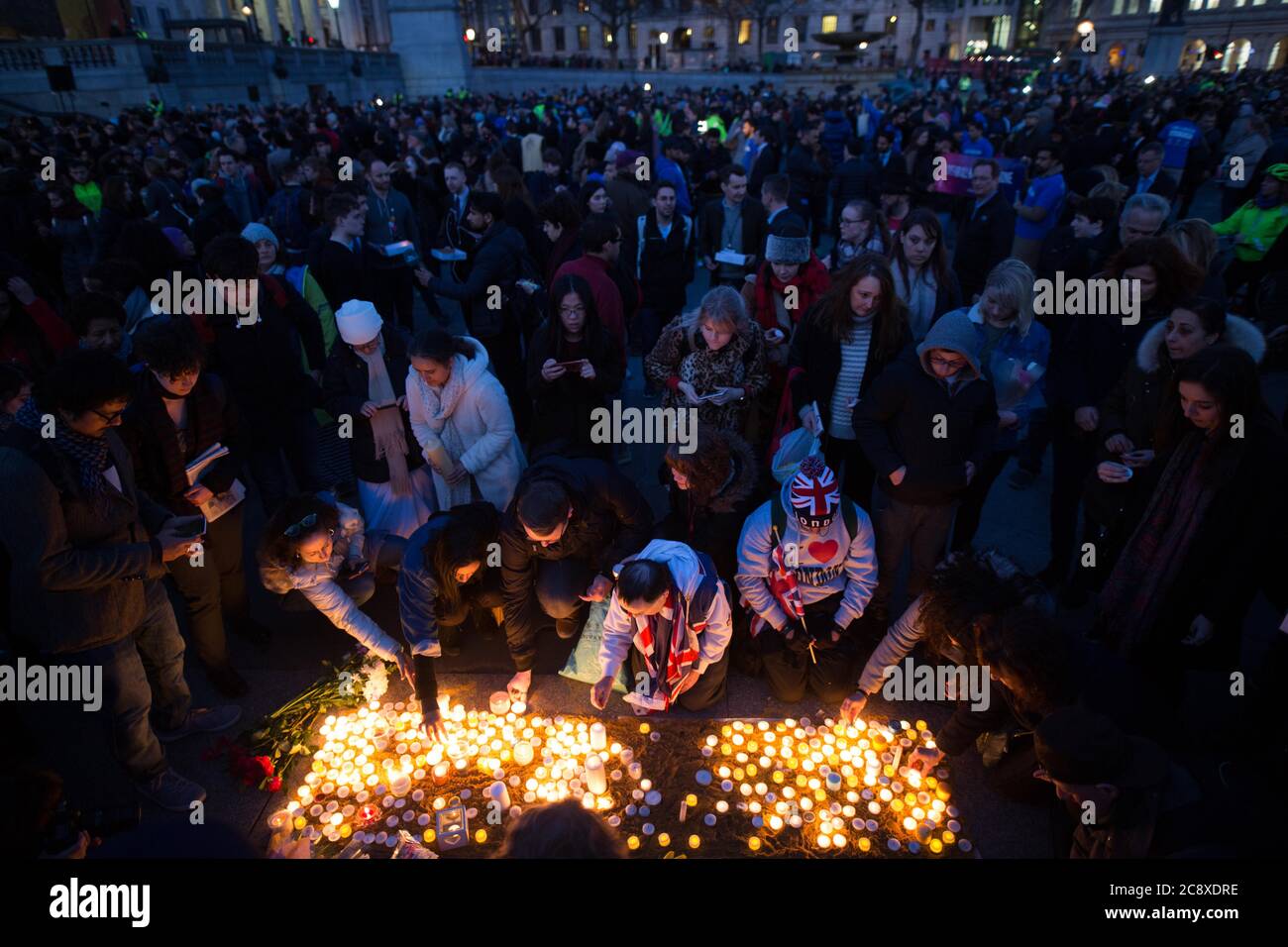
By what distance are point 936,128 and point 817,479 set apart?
1119 centimetres

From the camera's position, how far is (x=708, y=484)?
3.45 m

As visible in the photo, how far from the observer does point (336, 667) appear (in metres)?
3.70

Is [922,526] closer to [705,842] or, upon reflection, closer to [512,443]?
[705,842]

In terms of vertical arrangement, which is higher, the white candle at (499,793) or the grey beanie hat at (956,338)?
the grey beanie hat at (956,338)

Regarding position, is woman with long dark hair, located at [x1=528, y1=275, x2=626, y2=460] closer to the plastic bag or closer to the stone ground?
the plastic bag

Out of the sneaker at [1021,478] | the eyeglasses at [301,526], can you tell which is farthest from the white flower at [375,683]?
the sneaker at [1021,478]

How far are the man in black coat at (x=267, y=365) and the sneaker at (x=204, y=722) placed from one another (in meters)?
1.19

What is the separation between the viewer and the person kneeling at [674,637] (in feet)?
10.4

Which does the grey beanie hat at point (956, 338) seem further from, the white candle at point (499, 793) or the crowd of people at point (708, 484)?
the white candle at point (499, 793)

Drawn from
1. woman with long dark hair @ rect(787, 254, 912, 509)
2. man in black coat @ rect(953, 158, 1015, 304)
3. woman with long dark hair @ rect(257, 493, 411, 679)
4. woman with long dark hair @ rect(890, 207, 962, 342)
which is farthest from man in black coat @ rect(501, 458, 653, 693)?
man in black coat @ rect(953, 158, 1015, 304)

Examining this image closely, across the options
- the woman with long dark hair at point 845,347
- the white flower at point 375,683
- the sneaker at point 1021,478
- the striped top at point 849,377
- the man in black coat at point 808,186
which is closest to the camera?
the white flower at point 375,683

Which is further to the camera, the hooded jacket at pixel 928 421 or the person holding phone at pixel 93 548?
the hooded jacket at pixel 928 421

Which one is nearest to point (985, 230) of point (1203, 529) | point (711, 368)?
point (711, 368)

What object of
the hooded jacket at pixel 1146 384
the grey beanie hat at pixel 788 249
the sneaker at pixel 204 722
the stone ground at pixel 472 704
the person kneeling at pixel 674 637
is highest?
the grey beanie hat at pixel 788 249
